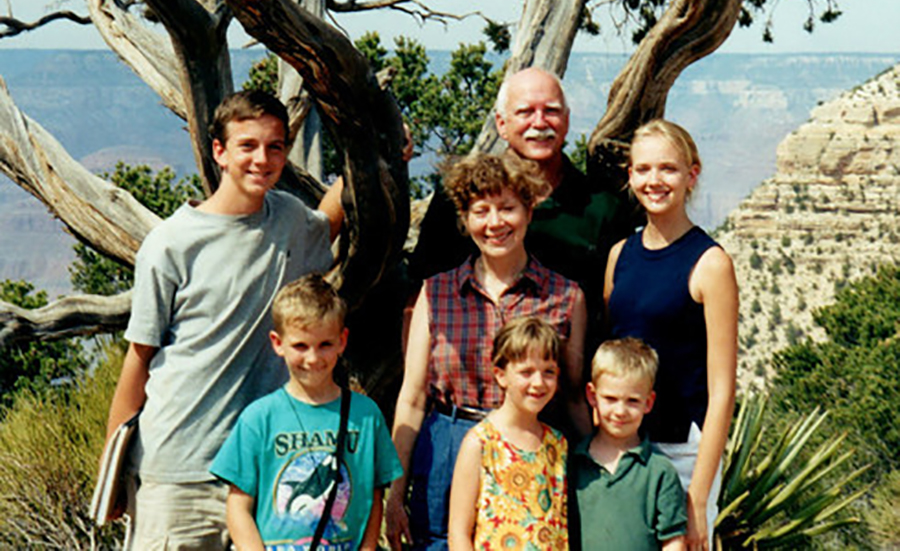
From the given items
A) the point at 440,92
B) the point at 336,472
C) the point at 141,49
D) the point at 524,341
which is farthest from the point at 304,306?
the point at 440,92

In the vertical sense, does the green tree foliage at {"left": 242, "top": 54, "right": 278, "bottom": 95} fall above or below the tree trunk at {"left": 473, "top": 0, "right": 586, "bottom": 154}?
above

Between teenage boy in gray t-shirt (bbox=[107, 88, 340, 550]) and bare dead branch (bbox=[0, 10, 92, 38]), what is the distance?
20.3 ft

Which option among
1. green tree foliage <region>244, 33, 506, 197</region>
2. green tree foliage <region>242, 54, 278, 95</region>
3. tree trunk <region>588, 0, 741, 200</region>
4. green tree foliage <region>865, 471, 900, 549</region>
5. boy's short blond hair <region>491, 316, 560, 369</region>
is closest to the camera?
boy's short blond hair <region>491, 316, 560, 369</region>

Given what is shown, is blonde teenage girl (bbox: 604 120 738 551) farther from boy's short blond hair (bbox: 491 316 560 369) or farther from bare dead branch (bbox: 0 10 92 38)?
bare dead branch (bbox: 0 10 92 38)

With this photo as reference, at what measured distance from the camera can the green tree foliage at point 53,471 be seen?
792 cm

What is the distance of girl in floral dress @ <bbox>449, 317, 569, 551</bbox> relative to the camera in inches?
115

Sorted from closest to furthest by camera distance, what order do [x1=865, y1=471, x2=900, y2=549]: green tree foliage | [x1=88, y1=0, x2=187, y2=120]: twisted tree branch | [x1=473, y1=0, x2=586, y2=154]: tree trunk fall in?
[x1=473, y1=0, x2=586, y2=154]: tree trunk < [x1=88, y1=0, x2=187, y2=120]: twisted tree branch < [x1=865, y1=471, x2=900, y2=549]: green tree foliage

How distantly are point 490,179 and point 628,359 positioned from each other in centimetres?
61

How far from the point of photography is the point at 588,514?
3020 millimetres

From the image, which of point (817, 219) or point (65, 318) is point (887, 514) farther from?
point (817, 219)

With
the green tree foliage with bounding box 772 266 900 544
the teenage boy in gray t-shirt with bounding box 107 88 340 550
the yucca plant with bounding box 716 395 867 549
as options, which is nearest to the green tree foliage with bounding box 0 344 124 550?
the yucca plant with bounding box 716 395 867 549

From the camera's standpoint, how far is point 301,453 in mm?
2945

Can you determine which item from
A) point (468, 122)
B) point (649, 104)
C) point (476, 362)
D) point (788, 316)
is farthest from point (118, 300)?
point (788, 316)

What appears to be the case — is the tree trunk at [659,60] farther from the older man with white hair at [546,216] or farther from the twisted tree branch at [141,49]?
the twisted tree branch at [141,49]
